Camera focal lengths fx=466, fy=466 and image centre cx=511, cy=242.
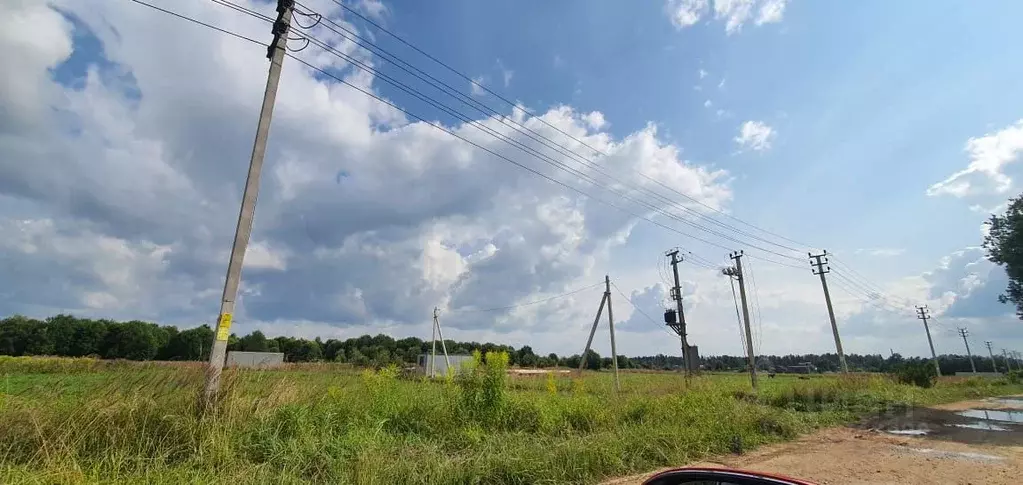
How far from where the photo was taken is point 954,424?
14.9 m

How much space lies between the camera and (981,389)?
106 ft

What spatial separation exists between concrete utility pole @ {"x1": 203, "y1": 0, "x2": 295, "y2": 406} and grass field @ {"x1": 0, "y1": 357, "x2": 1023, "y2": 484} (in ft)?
1.28

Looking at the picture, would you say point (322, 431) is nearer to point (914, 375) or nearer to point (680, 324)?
point (680, 324)

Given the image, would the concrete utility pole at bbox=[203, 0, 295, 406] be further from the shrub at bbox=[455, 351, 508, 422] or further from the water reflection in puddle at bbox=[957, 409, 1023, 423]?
the water reflection in puddle at bbox=[957, 409, 1023, 423]

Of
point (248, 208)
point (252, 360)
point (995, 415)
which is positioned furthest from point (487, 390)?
point (995, 415)

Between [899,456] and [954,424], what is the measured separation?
8.04 metres

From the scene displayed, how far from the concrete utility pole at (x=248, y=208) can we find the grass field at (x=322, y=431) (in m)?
0.39

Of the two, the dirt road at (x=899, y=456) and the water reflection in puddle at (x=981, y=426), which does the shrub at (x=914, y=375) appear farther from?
the water reflection in puddle at (x=981, y=426)

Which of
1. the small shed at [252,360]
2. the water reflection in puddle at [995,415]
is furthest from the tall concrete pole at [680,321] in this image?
the small shed at [252,360]

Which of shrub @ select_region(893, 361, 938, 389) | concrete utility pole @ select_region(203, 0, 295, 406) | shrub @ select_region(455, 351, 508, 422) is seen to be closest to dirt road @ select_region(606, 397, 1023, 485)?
shrub @ select_region(455, 351, 508, 422)

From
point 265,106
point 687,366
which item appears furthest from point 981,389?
point 265,106

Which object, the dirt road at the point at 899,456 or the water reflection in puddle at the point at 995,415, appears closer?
the dirt road at the point at 899,456

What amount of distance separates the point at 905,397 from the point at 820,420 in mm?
10763

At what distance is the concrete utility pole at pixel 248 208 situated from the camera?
6.90m
